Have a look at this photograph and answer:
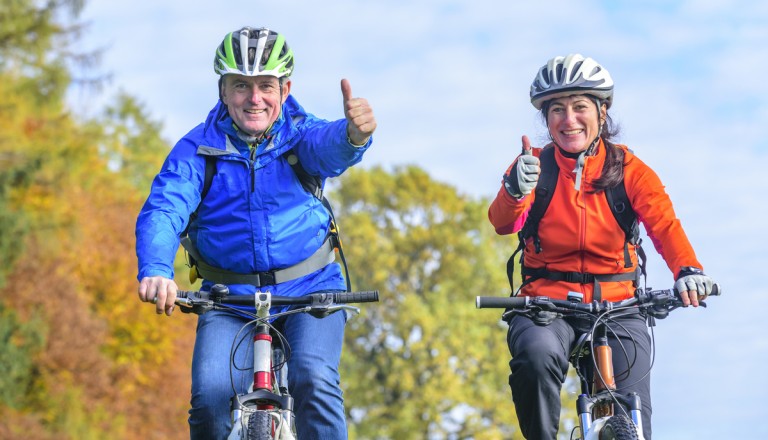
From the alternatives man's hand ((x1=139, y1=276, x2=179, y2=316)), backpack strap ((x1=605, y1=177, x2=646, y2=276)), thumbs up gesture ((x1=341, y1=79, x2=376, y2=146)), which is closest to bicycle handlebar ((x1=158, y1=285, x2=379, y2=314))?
man's hand ((x1=139, y1=276, x2=179, y2=316))

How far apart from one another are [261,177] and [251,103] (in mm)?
431

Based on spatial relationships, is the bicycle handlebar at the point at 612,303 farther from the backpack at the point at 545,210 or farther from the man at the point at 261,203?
the man at the point at 261,203

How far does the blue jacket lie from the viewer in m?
7.86

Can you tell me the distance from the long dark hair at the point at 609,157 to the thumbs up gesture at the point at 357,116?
5.24ft

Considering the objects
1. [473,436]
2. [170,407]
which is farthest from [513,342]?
[170,407]

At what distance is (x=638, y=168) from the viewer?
8664 millimetres

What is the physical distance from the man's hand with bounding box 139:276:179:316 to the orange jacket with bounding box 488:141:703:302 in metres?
2.23

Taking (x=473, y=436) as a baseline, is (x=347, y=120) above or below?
below

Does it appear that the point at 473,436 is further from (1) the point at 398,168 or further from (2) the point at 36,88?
(2) the point at 36,88

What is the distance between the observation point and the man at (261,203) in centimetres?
752

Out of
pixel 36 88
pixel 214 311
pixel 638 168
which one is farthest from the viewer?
pixel 36 88

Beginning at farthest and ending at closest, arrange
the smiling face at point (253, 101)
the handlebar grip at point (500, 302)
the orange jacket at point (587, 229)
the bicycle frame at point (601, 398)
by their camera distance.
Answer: the orange jacket at point (587, 229), the smiling face at point (253, 101), the bicycle frame at point (601, 398), the handlebar grip at point (500, 302)

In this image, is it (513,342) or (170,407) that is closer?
(513,342)

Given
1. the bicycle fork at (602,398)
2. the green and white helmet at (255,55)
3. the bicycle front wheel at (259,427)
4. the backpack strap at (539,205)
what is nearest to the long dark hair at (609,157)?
the backpack strap at (539,205)
